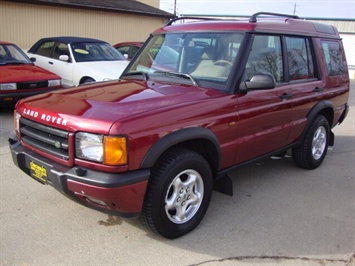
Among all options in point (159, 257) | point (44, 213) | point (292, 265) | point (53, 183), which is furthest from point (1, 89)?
point (292, 265)

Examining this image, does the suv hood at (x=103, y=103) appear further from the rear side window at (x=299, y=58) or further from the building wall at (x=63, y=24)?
the building wall at (x=63, y=24)

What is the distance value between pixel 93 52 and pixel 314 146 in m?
5.96

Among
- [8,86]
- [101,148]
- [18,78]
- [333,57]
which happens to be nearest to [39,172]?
[101,148]

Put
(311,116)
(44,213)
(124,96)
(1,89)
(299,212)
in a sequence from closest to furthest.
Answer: (124,96)
(44,213)
(299,212)
(311,116)
(1,89)

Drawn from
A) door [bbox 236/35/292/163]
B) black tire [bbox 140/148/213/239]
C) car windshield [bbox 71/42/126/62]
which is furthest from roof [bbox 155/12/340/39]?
car windshield [bbox 71/42/126/62]

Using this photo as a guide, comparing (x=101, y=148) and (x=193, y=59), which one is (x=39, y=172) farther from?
(x=193, y=59)

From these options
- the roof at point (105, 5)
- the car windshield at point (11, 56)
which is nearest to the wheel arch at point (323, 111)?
the car windshield at point (11, 56)

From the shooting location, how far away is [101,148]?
2811 mm

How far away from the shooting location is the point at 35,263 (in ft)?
9.48

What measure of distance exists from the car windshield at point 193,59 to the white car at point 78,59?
3624 mm

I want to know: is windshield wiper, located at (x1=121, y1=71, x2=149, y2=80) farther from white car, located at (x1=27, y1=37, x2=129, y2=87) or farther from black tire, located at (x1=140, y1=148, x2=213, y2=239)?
white car, located at (x1=27, y1=37, x2=129, y2=87)

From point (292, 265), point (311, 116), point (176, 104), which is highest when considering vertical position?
point (176, 104)

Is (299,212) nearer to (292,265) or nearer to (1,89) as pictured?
(292,265)

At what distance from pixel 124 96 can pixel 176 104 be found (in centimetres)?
50
